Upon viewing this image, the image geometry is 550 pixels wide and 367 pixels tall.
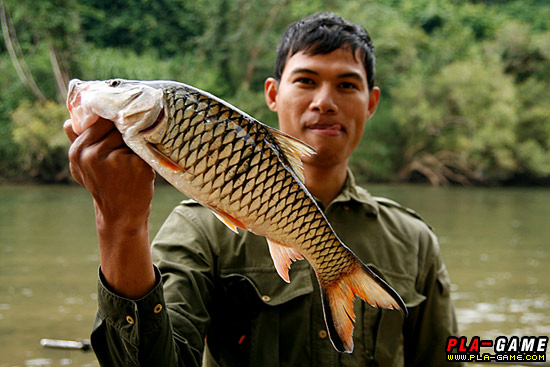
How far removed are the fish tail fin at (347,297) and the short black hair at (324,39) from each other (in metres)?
0.98

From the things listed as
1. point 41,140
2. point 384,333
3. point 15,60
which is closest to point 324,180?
point 384,333

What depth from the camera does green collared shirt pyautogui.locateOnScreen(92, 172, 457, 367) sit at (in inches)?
73.1

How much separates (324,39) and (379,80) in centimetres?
2582

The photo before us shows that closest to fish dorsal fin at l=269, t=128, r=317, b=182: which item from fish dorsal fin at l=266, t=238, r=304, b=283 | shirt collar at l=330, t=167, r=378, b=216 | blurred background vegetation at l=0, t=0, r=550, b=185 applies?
fish dorsal fin at l=266, t=238, r=304, b=283

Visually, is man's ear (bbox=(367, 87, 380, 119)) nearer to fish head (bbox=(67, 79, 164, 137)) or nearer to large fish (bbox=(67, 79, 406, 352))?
large fish (bbox=(67, 79, 406, 352))

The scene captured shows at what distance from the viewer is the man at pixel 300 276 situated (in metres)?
1.53

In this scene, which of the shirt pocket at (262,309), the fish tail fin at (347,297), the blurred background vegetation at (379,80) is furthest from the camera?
the blurred background vegetation at (379,80)

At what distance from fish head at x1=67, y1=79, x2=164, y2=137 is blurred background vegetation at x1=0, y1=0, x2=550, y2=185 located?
2134 cm

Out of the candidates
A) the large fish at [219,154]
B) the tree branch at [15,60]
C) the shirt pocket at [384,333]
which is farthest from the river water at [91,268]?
the tree branch at [15,60]

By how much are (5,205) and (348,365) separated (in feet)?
52.4

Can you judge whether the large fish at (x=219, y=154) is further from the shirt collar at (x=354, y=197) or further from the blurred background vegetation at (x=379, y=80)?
the blurred background vegetation at (x=379, y=80)

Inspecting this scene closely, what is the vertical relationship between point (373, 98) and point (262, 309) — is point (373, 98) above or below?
above

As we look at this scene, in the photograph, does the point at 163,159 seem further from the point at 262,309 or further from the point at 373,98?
the point at 373,98
